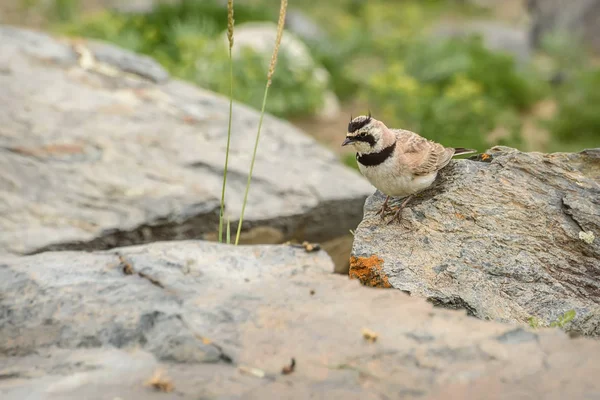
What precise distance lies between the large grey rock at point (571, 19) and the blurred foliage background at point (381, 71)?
510 mm

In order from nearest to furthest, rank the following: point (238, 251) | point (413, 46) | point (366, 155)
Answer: point (238, 251), point (366, 155), point (413, 46)

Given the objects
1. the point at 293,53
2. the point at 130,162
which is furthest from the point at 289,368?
the point at 293,53

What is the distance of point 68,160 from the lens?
636cm

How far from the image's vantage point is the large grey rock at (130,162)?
232 inches

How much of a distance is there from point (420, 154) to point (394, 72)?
20.5 ft

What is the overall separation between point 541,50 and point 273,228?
34.3 ft

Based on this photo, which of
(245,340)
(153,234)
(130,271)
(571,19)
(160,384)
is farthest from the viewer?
(571,19)

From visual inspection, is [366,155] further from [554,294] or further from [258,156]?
[258,156]

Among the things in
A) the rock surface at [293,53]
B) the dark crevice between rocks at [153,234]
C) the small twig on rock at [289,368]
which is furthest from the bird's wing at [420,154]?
the rock surface at [293,53]

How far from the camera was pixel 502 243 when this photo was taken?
13.6 ft

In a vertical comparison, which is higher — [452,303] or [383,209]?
[383,209]

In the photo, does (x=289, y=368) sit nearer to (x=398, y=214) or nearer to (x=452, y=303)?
(x=452, y=303)

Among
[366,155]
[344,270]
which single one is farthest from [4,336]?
[344,270]

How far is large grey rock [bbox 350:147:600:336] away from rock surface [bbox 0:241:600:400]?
1.70 ft
